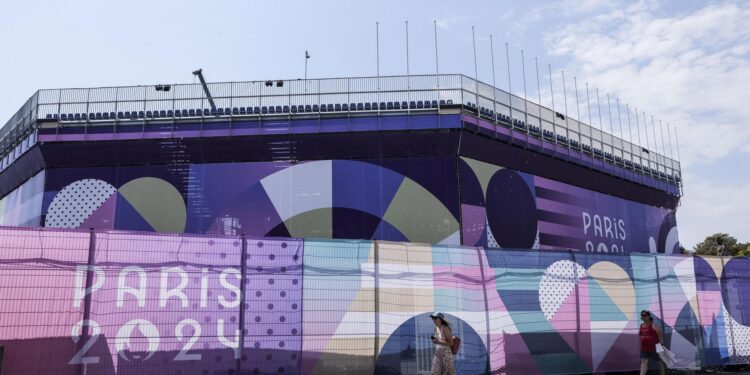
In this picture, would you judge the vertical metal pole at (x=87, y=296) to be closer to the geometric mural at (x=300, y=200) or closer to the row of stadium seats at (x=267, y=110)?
the geometric mural at (x=300, y=200)

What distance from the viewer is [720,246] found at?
226ft

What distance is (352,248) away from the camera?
1001cm

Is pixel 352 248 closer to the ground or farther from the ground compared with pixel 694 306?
farther from the ground

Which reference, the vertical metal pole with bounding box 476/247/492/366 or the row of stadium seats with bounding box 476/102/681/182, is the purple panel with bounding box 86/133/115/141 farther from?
the vertical metal pole with bounding box 476/247/492/366

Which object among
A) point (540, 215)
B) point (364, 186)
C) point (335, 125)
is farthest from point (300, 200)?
point (540, 215)

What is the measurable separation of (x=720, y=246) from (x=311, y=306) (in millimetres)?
73812

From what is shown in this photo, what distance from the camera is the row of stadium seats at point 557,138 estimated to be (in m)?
23.8

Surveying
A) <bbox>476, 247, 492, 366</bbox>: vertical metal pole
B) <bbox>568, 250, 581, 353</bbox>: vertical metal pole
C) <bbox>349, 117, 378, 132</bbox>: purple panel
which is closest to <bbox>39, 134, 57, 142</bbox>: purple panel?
<bbox>349, 117, 378, 132</bbox>: purple panel

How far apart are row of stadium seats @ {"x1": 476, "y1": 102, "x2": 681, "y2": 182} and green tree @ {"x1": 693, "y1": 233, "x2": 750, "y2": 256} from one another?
41.5 metres

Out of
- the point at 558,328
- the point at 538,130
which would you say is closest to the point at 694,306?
the point at 558,328

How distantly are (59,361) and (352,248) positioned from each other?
4779mm

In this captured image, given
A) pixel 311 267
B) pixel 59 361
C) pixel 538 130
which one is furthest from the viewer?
pixel 538 130

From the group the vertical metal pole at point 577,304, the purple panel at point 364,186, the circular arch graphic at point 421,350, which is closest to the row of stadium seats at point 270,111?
the purple panel at point 364,186

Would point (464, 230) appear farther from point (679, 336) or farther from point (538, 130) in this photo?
point (679, 336)
